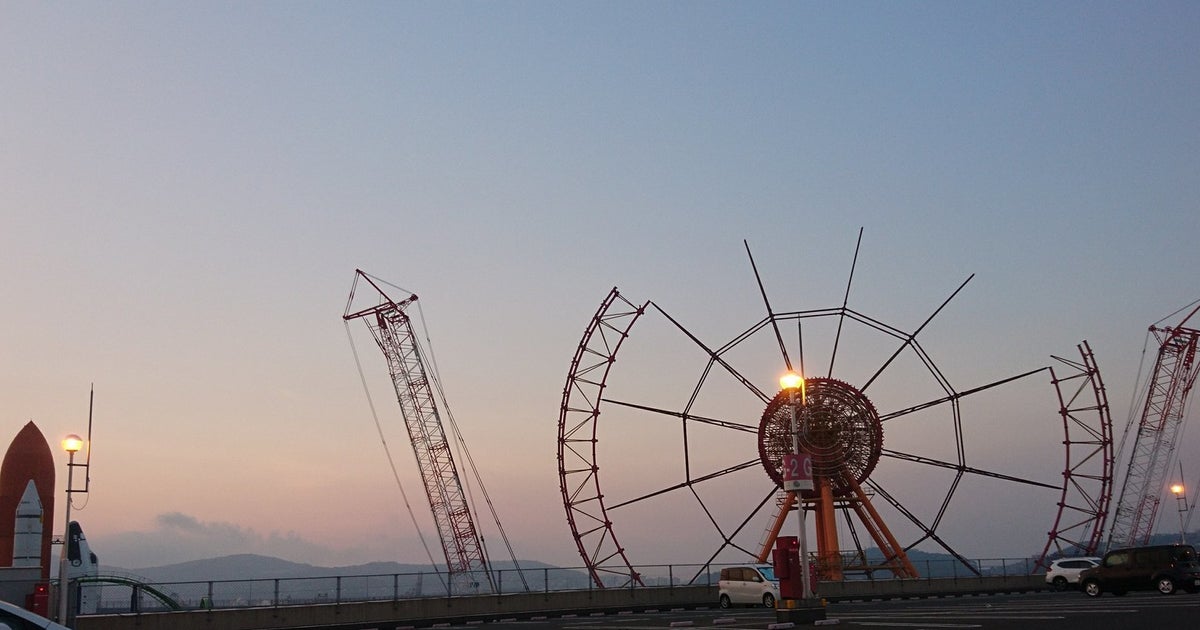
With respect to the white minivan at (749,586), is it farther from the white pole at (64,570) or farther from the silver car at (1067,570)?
the white pole at (64,570)

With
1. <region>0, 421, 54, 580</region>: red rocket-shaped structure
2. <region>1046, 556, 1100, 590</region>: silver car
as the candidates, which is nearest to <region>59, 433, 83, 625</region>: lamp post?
<region>0, 421, 54, 580</region>: red rocket-shaped structure

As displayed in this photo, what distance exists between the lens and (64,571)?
31.4 meters

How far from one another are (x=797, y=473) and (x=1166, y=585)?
16901 millimetres

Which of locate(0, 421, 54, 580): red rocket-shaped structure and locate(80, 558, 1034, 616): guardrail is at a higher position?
locate(0, 421, 54, 580): red rocket-shaped structure

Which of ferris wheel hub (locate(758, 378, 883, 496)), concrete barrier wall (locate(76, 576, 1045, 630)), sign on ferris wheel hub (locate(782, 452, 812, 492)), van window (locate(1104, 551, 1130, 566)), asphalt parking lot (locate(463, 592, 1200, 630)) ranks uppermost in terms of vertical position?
ferris wheel hub (locate(758, 378, 883, 496))

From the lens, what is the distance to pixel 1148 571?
38.7 metres

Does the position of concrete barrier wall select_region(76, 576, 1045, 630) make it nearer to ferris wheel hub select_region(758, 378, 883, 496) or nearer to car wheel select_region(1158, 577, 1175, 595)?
ferris wheel hub select_region(758, 378, 883, 496)

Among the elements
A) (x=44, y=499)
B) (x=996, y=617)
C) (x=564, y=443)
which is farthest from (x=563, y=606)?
(x=44, y=499)

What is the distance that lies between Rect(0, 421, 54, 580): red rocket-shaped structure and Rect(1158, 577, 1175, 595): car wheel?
57388 mm

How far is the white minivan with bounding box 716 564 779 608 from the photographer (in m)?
43.9

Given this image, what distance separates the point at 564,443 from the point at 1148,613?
1512 inches

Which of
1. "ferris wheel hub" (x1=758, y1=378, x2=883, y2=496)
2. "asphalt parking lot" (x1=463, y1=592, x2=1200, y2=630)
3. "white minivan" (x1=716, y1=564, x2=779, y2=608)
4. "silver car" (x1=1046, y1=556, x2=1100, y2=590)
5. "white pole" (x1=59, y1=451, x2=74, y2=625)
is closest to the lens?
"asphalt parking lot" (x1=463, y1=592, x2=1200, y2=630)

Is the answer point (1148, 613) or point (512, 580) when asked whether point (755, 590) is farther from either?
point (1148, 613)

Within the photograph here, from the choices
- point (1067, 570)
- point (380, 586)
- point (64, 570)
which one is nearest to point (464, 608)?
point (380, 586)
